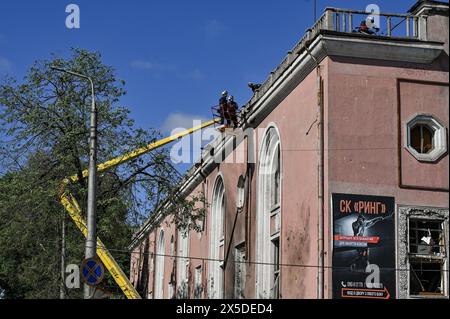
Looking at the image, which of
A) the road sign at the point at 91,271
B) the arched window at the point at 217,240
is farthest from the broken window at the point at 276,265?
the road sign at the point at 91,271

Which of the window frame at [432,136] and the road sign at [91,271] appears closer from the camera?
the road sign at [91,271]

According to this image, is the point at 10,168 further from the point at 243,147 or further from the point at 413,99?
the point at 413,99

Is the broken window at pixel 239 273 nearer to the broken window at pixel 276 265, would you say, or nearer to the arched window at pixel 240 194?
the arched window at pixel 240 194

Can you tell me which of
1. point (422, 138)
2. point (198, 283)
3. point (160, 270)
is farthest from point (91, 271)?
point (160, 270)

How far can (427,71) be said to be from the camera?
24.5 meters

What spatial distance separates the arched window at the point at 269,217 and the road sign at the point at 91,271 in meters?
9.50

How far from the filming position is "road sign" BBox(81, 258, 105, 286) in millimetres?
19547

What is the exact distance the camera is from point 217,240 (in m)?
37.3

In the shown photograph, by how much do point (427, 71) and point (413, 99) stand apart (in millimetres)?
987

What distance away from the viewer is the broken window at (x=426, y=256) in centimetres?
2341

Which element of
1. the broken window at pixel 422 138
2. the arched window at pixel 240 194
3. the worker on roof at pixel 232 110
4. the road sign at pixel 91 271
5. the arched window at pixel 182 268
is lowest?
the road sign at pixel 91 271

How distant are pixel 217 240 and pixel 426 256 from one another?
1510 centimetres
